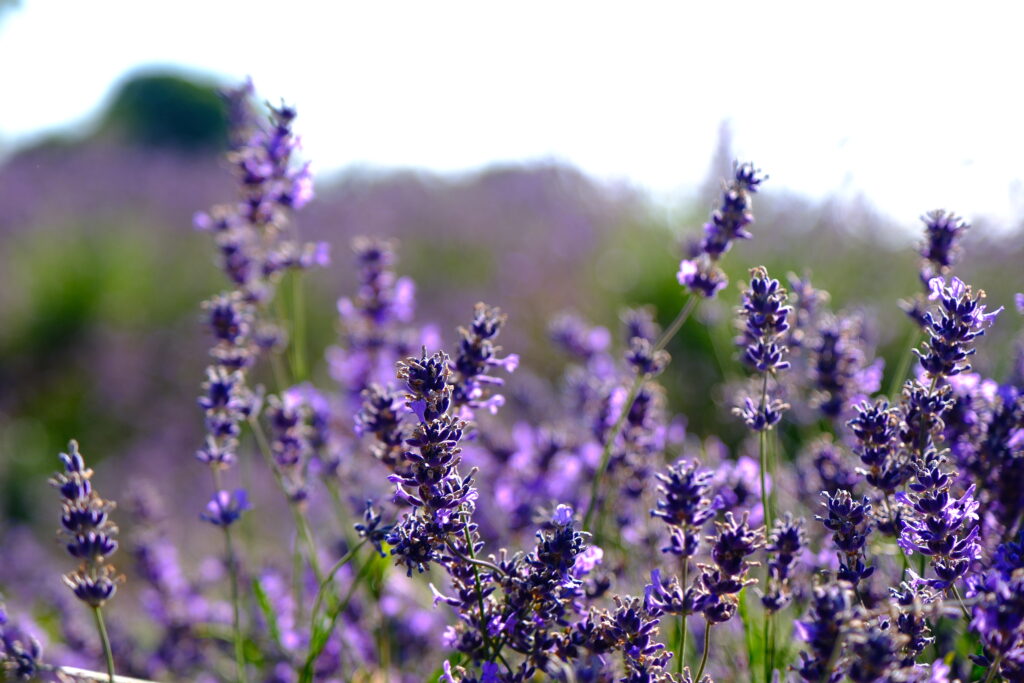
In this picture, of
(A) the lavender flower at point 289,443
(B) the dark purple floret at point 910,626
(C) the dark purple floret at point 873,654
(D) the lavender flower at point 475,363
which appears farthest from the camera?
(A) the lavender flower at point 289,443

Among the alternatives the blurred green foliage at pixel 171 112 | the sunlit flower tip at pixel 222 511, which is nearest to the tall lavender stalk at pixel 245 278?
the sunlit flower tip at pixel 222 511

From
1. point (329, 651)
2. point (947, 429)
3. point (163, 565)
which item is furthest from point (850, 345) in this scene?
point (163, 565)

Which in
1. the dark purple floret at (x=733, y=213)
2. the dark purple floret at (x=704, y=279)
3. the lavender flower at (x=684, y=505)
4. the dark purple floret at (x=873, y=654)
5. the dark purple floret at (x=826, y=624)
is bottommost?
the dark purple floret at (x=873, y=654)

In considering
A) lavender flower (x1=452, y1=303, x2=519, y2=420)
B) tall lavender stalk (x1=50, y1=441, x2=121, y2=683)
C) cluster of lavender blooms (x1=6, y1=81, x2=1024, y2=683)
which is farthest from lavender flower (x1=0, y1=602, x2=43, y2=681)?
lavender flower (x1=452, y1=303, x2=519, y2=420)

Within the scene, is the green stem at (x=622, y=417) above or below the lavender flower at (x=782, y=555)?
above

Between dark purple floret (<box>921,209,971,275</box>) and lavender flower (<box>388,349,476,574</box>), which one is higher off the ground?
dark purple floret (<box>921,209,971,275</box>)

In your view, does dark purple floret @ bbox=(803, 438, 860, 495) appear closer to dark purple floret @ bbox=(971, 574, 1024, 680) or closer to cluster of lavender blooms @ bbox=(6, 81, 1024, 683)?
cluster of lavender blooms @ bbox=(6, 81, 1024, 683)

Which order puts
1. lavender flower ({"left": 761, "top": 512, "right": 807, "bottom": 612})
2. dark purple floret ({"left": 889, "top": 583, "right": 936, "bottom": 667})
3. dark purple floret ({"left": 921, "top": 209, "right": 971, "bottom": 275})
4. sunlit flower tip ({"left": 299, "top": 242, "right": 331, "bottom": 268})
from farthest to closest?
1. sunlit flower tip ({"left": 299, "top": 242, "right": 331, "bottom": 268})
2. dark purple floret ({"left": 921, "top": 209, "right": 971, "bottom": 275})
3. lavender flower ({"left": 761, "top": 512, "right": 807, "bottom": 612})
4. dark purple floret ({"left": 889, "top": 583, "right": 936, "bottom": 667})

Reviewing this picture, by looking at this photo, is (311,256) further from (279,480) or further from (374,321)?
(279,480)

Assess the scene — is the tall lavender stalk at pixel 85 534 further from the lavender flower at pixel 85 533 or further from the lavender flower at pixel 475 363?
the lavender flower at pixel 475 363
